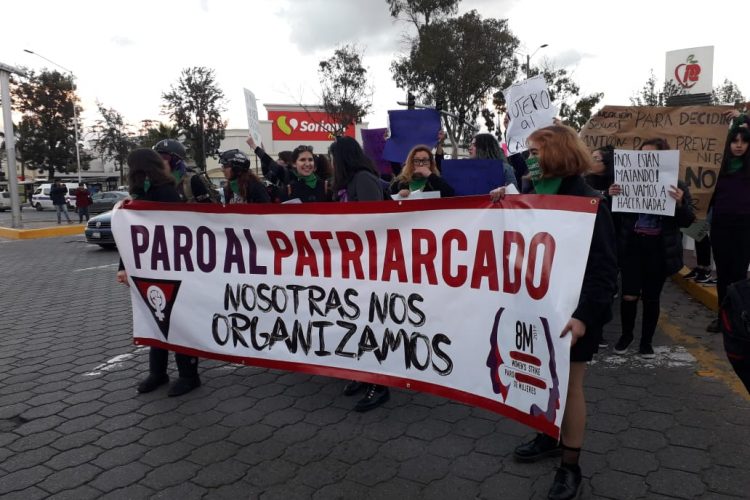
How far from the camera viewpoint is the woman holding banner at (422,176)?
14.5 feet

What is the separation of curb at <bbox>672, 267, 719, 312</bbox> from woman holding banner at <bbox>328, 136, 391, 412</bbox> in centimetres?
406

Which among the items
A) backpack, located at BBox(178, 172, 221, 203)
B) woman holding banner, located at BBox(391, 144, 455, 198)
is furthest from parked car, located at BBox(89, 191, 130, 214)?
woman holding banner, located at BBox(391, 144, 455, 198)

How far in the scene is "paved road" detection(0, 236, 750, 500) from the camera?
2777mm

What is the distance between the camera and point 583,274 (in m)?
2.36

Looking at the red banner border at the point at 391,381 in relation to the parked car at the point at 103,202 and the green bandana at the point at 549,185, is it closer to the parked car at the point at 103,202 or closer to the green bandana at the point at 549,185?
the green bandana at the point at 549,185

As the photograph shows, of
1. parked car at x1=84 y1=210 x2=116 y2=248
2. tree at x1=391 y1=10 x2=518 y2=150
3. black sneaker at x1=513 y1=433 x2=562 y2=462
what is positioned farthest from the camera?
tree at x1=391 y1=10 x2=518 y2=150

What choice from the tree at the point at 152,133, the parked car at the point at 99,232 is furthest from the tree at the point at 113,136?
the parked car at the point at 99,232

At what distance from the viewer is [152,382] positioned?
13.6 feet

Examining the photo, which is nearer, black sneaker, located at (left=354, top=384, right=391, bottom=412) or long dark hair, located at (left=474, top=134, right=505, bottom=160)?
black sneaker, located at (left=354, top=384, right=391, bottom=412)

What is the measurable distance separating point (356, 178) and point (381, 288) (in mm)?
994

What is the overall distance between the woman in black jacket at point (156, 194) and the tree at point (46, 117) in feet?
205

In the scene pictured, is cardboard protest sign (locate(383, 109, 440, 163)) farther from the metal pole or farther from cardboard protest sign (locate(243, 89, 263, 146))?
the metal pole

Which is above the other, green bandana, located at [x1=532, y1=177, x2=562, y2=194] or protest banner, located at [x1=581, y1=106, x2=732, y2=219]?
protest banner, located at [x1=581, y1=106, x2=732, y2=219]

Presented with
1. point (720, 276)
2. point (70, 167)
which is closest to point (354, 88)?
point (720, 276)
